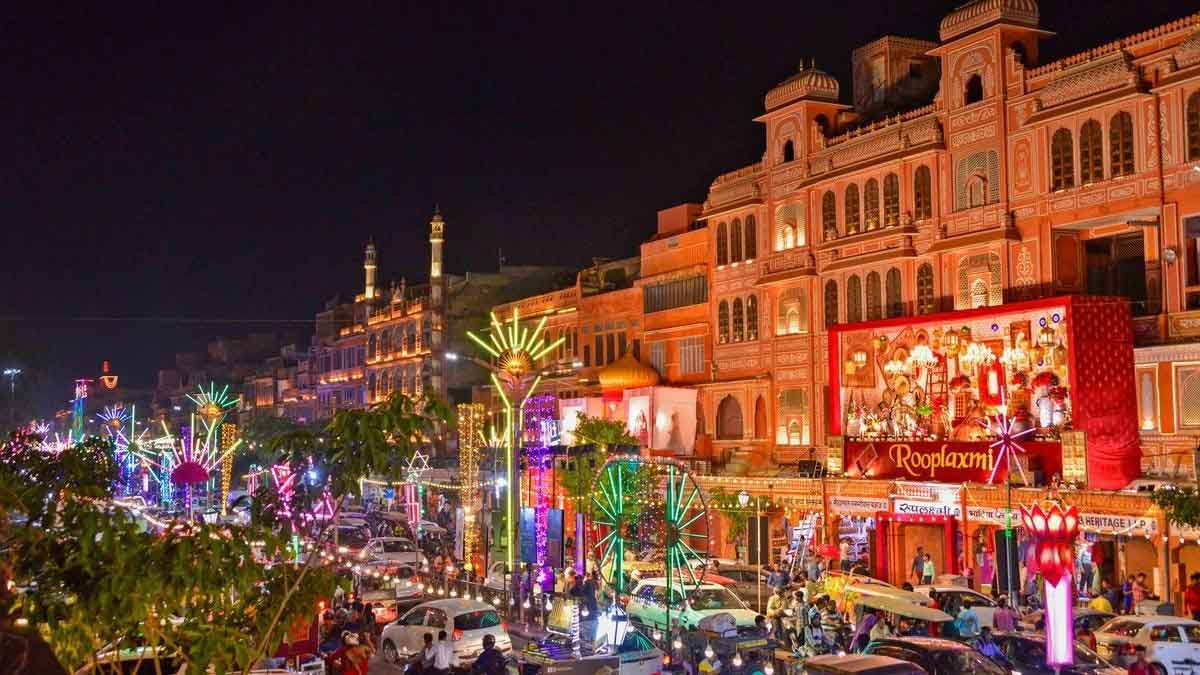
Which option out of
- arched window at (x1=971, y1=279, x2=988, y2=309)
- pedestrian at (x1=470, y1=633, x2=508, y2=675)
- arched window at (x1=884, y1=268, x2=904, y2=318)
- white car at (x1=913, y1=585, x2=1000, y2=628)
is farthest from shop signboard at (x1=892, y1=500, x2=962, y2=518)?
pedestrian at (x1=470, y1=633, x2=508, y2=675)

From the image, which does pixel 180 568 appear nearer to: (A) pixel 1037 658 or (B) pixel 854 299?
(A) pixel 1037 658

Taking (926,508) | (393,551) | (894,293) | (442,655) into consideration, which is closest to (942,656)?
(442,655)

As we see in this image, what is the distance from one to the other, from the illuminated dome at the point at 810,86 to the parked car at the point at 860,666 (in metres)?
29.3

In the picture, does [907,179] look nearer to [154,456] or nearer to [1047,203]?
[1047,203]

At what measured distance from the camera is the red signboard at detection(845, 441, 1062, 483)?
32.2 metres

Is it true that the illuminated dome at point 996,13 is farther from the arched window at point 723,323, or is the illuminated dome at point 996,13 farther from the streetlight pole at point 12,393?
the streetlight pole at point 12,393

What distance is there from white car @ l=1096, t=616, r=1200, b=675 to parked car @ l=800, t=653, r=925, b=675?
6.25m

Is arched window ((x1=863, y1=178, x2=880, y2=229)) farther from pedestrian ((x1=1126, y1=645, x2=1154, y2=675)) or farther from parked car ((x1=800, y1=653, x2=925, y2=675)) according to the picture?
parked car ((x1=800, y1=653, x2=925, y2=675))

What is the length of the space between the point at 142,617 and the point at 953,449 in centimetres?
2753

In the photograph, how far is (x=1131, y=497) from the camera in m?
28.8

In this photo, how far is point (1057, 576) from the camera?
17.5 m

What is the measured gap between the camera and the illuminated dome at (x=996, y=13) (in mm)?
35312

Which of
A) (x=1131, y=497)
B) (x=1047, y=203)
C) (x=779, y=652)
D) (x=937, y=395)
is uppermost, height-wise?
(x=1047, y=203)

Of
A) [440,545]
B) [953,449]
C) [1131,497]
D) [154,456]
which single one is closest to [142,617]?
[1131,497]
